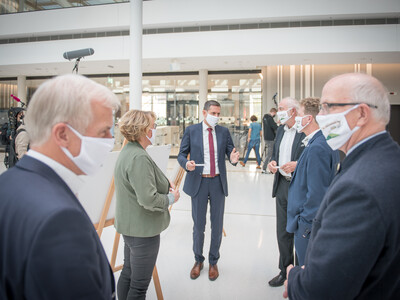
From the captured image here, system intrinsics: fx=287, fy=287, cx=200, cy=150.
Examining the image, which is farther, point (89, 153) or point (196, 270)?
point (196, 270)

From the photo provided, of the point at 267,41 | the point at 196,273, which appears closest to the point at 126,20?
the point at 267,41

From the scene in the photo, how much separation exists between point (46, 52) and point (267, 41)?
7.88 meters

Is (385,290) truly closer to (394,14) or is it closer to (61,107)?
(61,107)

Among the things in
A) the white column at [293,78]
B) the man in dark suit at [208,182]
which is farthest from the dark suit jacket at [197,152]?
the white column at [293,78]

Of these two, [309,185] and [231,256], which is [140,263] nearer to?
[309,185]

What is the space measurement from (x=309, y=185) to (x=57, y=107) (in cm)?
172

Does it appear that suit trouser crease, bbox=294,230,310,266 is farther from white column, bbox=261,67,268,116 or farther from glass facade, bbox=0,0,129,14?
white column, bbox=261,67,268,116

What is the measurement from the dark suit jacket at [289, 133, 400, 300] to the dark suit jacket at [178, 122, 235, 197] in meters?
2.14

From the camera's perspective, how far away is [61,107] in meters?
0.89

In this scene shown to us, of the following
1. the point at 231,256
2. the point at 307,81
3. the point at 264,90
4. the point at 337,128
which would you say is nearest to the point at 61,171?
the point at 337,128

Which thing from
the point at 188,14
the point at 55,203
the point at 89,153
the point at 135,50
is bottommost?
the point at 55,203

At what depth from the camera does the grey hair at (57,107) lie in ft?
2.92

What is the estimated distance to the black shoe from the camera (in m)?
2.93

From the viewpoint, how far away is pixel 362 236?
0.97 meters
